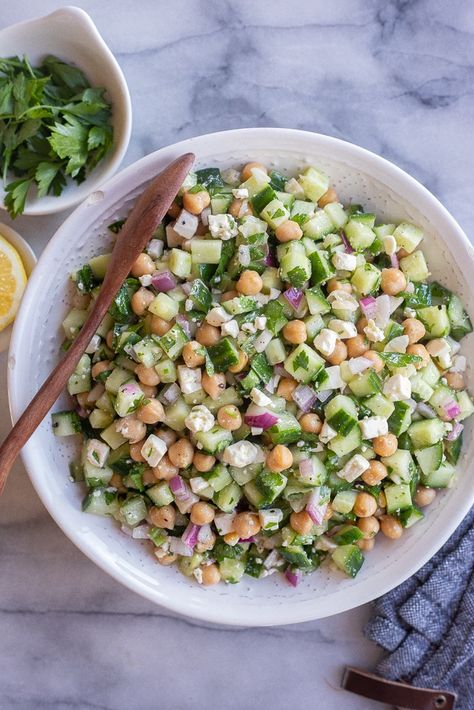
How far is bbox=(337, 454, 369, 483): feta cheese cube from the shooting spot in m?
2.65

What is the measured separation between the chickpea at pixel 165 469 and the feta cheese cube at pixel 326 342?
67 cm

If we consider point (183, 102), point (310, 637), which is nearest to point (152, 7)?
point (183, 102)

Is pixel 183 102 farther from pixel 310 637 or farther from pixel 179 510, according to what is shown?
pixel 310 637

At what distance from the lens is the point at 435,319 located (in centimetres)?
278

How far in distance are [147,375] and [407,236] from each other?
1.12m

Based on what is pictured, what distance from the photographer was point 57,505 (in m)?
2.78

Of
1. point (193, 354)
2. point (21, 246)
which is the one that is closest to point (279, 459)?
point (193, 354)

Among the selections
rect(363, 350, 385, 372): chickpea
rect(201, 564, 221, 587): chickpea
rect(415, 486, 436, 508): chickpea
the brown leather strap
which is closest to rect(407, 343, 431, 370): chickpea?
rect(363, 350, 385, 372): chickpea

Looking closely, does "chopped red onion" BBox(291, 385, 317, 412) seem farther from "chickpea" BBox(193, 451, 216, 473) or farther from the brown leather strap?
the brown leather strap

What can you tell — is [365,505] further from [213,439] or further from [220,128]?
[220,128]

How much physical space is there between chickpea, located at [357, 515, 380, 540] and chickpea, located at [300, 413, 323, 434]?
1.47 feet

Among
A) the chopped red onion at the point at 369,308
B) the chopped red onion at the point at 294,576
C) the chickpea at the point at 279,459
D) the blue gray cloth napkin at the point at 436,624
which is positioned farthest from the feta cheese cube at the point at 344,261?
the blue gray cloth napkin at the point at 436,624

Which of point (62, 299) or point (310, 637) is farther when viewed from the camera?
point (310, 637)

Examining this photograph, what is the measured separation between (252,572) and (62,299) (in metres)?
1.31
